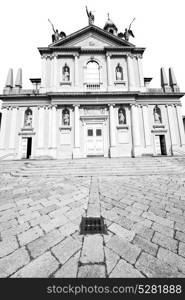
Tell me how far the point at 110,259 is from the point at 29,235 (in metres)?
1.34

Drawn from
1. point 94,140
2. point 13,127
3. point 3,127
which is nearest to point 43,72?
point 13,127

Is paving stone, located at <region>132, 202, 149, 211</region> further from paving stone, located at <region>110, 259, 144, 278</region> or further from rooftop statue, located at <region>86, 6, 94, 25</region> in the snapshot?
rooftop statue, located at <region>86, 6, 94, 25</region>

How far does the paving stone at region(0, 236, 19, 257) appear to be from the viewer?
1.91 metres

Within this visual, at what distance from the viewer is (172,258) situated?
1.81 metres

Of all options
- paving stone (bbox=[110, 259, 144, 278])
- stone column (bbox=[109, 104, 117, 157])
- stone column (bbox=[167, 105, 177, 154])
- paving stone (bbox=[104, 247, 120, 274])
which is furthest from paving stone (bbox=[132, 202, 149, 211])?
stone column (bbox=[167, 105, 177, 154])

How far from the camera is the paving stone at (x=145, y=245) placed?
6.35 feet

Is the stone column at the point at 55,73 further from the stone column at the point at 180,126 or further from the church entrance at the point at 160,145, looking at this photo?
the stone column at the point at 180,126

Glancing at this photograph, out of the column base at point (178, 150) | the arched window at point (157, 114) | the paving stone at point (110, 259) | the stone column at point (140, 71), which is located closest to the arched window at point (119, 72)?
the stone column at point (140, 71)

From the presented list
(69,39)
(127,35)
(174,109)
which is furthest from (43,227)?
(127,35)

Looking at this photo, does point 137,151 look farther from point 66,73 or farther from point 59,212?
point 59,212

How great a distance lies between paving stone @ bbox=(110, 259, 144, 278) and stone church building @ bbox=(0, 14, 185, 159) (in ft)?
40.7

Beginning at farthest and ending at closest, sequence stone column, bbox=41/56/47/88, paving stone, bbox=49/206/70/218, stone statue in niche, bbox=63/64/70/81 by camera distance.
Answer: stone statue in niche, bbox=63/64/70/81 < stone column, bbox=41/56/47/88 < paving stone, bbox=49/206/70/218

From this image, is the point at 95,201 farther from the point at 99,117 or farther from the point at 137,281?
the point at 99,117

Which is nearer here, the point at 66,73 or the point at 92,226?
the point at 92,226
